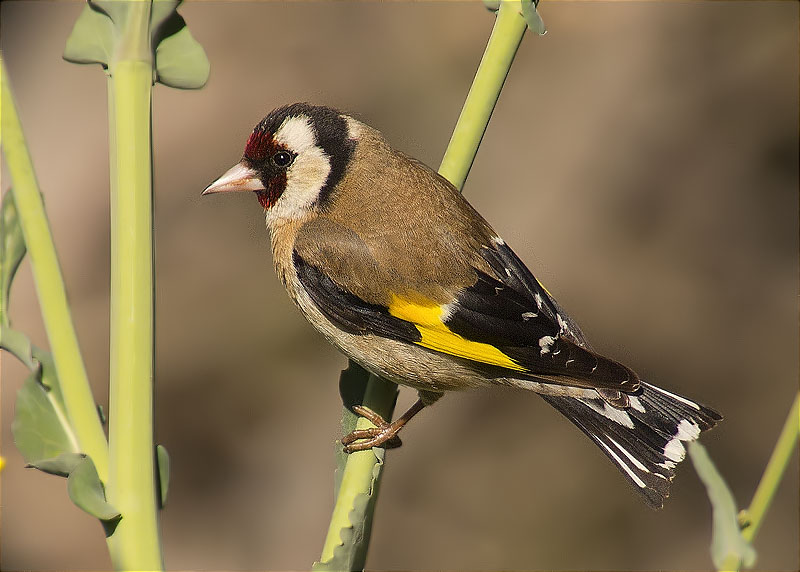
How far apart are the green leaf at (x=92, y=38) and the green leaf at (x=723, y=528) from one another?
821mm

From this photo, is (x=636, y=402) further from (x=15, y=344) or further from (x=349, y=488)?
(x=15, y=344)

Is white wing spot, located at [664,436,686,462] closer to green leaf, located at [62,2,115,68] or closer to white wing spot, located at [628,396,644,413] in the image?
white wing spot, located at [628,396,644,413]

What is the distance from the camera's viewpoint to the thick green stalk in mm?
1175

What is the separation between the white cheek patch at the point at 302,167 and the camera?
220cm

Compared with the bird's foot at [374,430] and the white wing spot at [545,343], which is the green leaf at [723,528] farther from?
the white wing spot at [545,343]

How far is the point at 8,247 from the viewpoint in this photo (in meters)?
1.14

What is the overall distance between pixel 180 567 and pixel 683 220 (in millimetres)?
2885

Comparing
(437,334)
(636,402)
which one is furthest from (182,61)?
(636,402)

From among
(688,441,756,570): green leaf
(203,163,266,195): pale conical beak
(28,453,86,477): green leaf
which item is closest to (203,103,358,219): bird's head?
(203,163,266,195): pale conical beak

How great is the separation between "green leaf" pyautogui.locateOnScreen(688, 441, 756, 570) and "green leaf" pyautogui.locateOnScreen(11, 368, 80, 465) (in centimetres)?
75

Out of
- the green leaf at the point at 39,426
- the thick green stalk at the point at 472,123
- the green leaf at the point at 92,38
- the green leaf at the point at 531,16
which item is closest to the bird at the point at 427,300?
the thick green stalk at the point at 472,123

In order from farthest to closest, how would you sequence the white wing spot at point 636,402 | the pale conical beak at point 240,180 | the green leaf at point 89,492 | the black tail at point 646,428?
the pale conical beak at point 240,180 → the white wing spot at point 636,402 → the black tail at point 646,428 → the green leaf at point 89,492

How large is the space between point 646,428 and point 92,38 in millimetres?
1418

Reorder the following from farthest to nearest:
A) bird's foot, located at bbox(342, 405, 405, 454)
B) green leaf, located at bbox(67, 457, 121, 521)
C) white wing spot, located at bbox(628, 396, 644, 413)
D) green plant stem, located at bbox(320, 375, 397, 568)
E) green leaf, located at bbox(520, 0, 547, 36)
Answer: white wing spot, located at bbox(628, 396, 644, 413) < bird's foot, located at bbox(342, 405, 405, 454) < green leaf, located at bbox(520, 0, 547, 36) < green plant stem, located at bbox(320, 375, 397, 568) < green leaf, located at bbox(67, 457, 121, 521)
